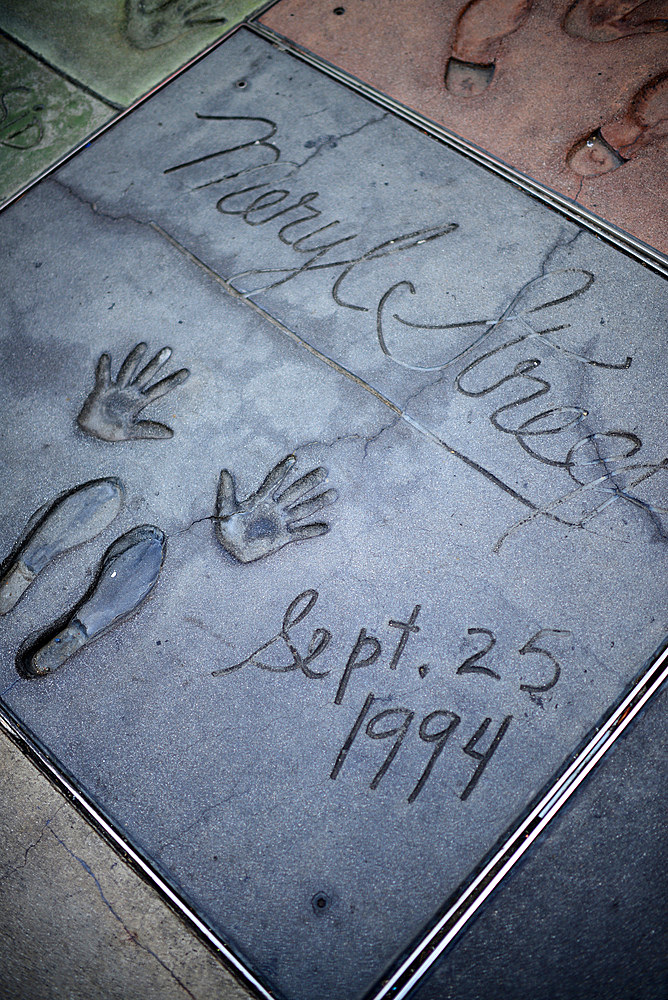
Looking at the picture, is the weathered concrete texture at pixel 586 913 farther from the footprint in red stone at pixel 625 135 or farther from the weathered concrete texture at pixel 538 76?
the footprint in red stone at pixel 625 135

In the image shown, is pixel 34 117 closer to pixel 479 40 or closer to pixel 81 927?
pixel 479 40

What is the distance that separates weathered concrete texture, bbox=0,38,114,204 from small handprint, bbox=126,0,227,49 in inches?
14.0

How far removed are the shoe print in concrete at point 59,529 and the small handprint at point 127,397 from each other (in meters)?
0.16

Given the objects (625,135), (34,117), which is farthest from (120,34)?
(625,135)

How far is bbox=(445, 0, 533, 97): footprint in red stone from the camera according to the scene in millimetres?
2361

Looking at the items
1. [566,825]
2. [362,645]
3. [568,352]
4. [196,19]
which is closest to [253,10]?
[196,19]

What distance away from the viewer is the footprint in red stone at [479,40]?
2361mm

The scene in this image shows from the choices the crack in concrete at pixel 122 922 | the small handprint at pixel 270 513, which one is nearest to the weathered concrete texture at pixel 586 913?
the crack in concrete at pixel 122 922

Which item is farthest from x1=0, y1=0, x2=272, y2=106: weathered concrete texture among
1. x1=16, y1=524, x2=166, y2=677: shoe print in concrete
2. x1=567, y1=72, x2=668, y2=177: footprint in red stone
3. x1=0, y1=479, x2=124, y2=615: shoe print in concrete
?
x1=16, y1=524, x2=166, y2=677: shoe print in concrete

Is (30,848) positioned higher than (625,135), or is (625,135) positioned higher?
(625,135)

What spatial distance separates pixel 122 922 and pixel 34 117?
104 inches

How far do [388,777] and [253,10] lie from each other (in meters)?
2.76

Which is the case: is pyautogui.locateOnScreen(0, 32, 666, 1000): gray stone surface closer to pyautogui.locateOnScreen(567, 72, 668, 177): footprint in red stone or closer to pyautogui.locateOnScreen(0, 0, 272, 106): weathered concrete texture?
pyautogui.locateOnScreen(567, 72, 668, 177): footprint in red stone

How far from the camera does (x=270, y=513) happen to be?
179 cm
